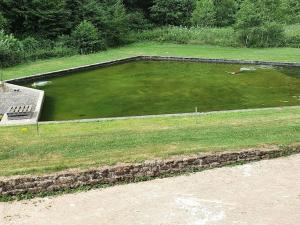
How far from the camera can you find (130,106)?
Result: 64.5 ft

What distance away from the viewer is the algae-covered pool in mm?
19375

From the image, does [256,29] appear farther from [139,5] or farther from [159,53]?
[139,5]

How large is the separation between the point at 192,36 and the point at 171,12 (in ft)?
22.6

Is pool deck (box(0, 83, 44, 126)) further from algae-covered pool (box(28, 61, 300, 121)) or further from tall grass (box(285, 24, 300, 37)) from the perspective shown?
tall grass (box(285, 24, 300, 37))

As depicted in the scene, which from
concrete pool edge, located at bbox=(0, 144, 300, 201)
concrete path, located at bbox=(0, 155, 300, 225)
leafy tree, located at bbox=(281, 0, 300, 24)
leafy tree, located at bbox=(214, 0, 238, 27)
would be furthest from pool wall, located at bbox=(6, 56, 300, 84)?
concrete path, located at bbox=(0, 155, 300, 225)

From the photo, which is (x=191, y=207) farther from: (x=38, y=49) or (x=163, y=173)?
(x=38, y=49)

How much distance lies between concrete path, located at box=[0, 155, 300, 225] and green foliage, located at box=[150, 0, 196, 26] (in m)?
32.9

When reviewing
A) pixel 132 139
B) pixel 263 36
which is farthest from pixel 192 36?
pixel 132 139

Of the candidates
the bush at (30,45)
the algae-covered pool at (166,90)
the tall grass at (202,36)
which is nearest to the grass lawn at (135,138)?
the algae-covered pool at (166,90)

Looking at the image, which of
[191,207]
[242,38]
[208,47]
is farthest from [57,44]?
[191,207]

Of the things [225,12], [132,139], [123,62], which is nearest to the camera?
[132,139]

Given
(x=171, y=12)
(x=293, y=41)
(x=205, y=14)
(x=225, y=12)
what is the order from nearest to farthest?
(x=293, y=41) → (x=205, y=14) → (x=171, y=12) → (x=225, y=12)

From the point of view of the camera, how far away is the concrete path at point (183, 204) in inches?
367

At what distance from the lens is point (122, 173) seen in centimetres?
1121
